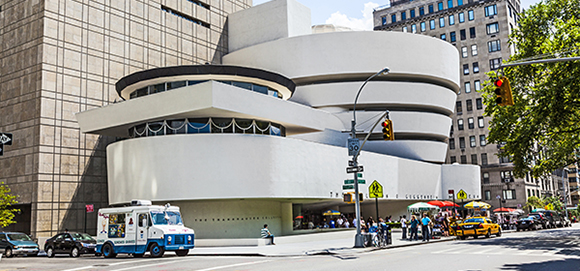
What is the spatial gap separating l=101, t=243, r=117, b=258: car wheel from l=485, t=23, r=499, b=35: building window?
86558 millimetres

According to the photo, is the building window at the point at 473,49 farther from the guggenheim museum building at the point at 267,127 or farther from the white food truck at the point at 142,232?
the white food truck at the point at 142,232

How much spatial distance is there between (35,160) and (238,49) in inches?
1094

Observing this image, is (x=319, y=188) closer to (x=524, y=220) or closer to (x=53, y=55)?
(x=524, y=220)

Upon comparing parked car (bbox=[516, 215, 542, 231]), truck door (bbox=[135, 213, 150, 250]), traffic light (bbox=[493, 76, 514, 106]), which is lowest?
parked car (bbox=[516, 215, 542, 231])

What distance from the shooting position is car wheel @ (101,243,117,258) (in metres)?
25.5

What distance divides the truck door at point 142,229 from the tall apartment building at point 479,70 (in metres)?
77.8

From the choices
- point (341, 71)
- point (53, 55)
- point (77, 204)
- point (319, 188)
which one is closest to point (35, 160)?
point (77, 204)

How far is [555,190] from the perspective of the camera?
109 m

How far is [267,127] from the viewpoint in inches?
1531

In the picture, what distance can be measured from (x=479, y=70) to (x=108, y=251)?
84711 mm

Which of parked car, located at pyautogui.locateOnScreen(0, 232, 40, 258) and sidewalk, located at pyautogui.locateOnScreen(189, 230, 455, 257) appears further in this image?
parked car, located at pyautogui.locateOnScreen(0, 232, 40, 258)

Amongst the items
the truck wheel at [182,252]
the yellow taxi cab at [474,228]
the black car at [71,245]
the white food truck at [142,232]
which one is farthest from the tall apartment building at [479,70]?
the black car at [71,245]

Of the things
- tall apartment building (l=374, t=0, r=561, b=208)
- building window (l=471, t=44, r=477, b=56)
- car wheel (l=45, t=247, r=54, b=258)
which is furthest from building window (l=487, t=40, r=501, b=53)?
car wheel (l=45, t=247, r=54, b=258)

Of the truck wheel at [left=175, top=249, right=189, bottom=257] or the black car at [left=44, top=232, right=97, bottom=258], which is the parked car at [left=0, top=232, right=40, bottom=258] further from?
the truck wheel at [left=175, top=249, right=189, bottom=257]
